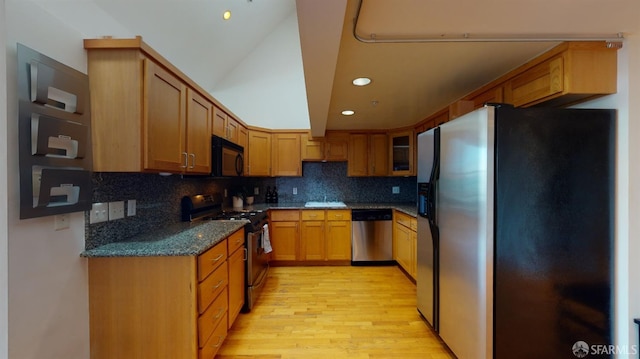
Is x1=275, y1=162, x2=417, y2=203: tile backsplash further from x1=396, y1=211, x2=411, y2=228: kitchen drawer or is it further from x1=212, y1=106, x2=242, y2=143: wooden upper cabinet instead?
x1=212, y1=106, x2=242, y2=143: wooden upper cabinet

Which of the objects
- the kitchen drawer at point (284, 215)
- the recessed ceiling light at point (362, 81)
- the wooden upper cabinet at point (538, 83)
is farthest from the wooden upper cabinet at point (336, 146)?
the wooden upper cabinet at point (538, 83)

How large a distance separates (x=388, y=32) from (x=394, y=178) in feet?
10.5

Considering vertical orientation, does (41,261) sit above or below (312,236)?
above

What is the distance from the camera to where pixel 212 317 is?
1.67 m

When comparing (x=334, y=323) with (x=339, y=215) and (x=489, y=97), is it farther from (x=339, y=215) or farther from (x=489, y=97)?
(x=489, y=97)

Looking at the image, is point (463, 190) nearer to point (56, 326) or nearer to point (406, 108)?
point (406, 108)

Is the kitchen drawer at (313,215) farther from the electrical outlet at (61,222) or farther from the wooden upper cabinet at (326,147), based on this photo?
the electrical outlet at (61,222)

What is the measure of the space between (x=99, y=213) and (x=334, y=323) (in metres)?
1.96

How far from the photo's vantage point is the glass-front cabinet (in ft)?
12.4

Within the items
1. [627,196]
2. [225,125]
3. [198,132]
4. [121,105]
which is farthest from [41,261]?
[627,196]

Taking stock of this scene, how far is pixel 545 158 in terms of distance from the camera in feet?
4.85

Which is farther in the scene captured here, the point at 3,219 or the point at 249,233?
the point at 249,233

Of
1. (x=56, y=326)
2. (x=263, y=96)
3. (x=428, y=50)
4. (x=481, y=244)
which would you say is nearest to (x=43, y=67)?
(x=56, y=326)

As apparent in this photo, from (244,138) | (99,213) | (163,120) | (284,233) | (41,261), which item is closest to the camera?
(41,261)
